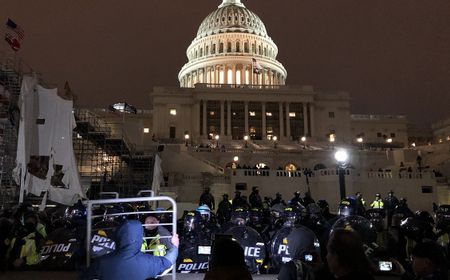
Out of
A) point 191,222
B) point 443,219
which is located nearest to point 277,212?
point 191,222

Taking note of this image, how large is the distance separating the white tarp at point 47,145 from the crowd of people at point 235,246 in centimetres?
982

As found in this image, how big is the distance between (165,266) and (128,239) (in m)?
0.64

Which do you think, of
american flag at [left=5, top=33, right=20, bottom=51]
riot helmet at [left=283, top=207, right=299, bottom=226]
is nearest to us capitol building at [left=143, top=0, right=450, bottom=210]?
american flag at [left=5, top=33, right=20, bottom=51]

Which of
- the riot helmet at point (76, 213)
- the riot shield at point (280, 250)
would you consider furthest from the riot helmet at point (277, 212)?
the riot helmet at point (76, 213)

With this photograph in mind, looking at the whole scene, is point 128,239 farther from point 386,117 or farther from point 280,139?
point 386,117

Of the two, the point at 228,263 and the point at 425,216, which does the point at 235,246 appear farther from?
the point at 425,216

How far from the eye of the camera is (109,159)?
42438mm

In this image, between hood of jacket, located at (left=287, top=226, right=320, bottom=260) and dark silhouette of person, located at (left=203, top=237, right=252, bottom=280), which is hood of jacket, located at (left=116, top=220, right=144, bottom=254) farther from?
hood of jacket, located at (left=287, top=226, right=320, bottom=260)

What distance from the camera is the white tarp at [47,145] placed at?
69.6 ft

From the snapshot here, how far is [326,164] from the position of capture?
194ft

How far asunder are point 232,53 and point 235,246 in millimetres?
102402

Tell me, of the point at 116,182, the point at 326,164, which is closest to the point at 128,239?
the point at 116,182

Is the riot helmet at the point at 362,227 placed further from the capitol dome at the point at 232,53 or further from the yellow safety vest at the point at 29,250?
the capitol dome at the point at 232,53

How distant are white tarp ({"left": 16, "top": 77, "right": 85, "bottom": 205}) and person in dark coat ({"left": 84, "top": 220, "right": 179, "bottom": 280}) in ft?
56.8
